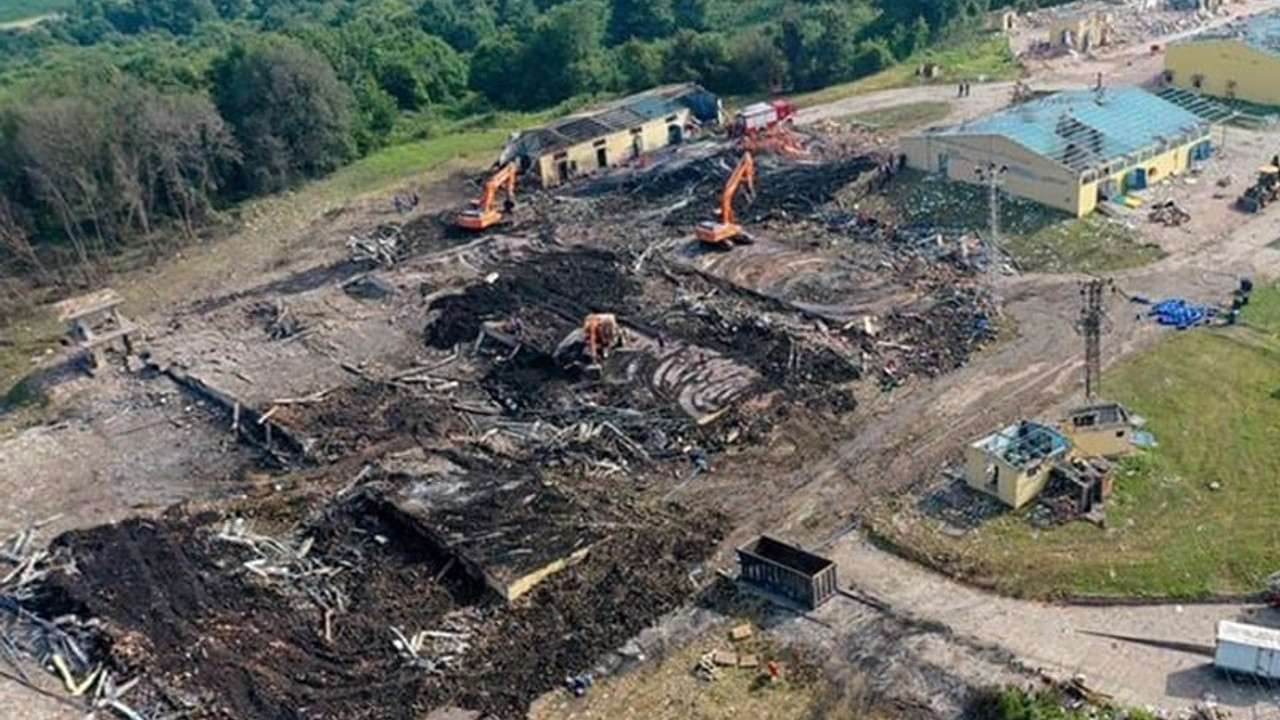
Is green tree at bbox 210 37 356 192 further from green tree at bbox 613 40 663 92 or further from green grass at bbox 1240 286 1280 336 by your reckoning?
green grass at bbox 1240 286 1280 336

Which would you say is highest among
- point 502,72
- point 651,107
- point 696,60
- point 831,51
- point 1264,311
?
point 502,72

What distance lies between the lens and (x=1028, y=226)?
54375 mm

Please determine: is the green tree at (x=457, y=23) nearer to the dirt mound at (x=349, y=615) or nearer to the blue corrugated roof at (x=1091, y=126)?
the blue corrugated roof at (x=1091, y=126)

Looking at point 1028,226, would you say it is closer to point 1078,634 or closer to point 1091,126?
point 1091,126

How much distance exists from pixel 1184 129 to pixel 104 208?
50.7m

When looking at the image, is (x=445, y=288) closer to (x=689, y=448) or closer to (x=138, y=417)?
(x=138, y=417)

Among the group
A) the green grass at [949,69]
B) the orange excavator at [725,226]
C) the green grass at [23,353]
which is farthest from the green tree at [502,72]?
the green grass at [23,353]

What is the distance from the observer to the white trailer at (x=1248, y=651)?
2900cm

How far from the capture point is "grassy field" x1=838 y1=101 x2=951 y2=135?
69.6m

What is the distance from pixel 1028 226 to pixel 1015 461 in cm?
2054

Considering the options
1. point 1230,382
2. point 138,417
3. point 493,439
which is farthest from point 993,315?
point 138,417

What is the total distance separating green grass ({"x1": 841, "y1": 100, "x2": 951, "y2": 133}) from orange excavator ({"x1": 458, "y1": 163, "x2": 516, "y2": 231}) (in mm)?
20673

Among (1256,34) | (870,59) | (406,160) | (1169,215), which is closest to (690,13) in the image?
(870,59)

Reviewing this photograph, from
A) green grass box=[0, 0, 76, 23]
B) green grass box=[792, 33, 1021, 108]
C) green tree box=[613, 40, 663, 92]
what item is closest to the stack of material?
green grass box=[792, 33, 1021, 108]
